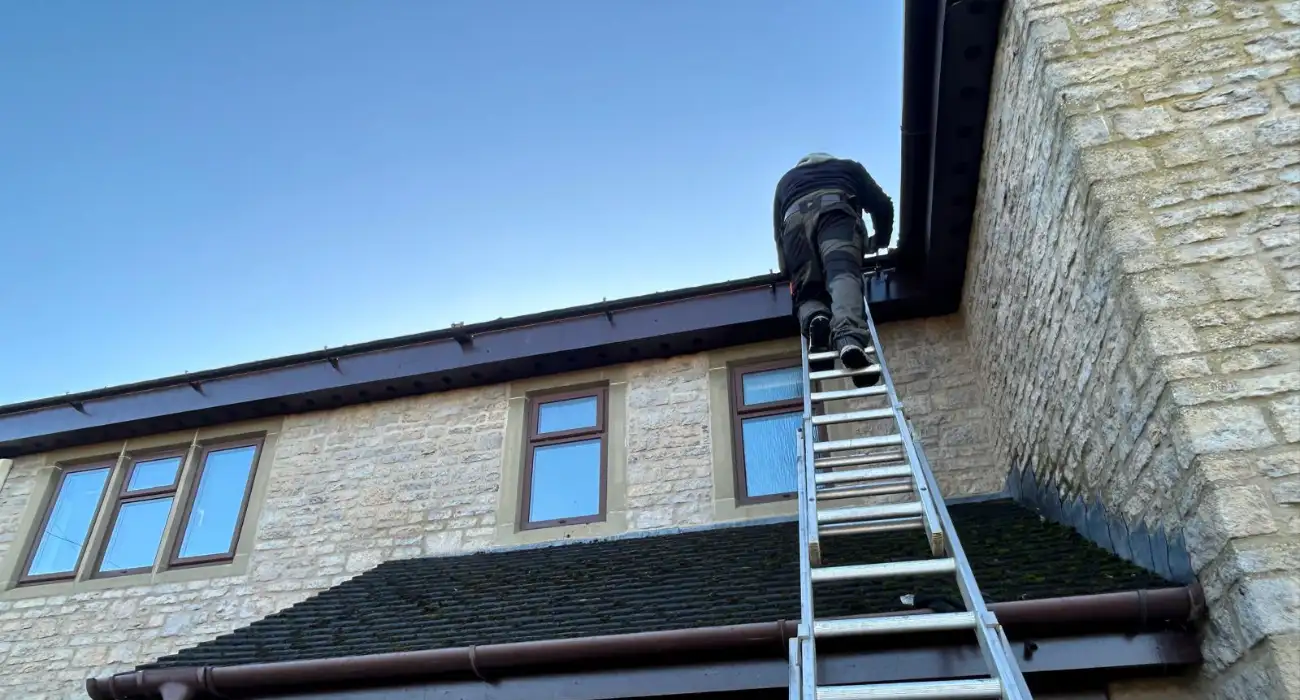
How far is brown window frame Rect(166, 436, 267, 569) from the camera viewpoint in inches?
290

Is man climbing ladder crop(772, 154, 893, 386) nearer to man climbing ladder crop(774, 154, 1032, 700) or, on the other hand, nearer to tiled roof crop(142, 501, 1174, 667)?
man climbing ladder crop(774, 154, 1032, 700)

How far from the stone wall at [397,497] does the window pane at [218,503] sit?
328 mm

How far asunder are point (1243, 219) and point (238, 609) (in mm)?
7074

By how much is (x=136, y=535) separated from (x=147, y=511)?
0.73 feet

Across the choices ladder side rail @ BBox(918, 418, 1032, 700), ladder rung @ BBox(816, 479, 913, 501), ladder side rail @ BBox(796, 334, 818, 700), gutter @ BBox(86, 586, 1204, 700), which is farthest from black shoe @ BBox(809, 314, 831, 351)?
ladder side rail @ BBox(918, 418, 1032, 700)

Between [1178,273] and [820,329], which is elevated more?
[820,329]

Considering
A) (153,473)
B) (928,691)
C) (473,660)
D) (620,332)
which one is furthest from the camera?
(153,473)

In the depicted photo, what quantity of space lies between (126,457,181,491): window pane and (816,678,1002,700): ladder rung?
286 inches

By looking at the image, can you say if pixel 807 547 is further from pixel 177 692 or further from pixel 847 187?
pixel 847 187

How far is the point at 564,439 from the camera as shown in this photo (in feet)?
23.9

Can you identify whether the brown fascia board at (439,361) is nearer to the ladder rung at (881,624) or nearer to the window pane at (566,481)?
the window pane at (566,481)

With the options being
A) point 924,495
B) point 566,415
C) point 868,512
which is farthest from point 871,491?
point 566,415

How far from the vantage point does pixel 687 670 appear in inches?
160

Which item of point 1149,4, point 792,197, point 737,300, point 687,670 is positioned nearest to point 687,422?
point 737,300
